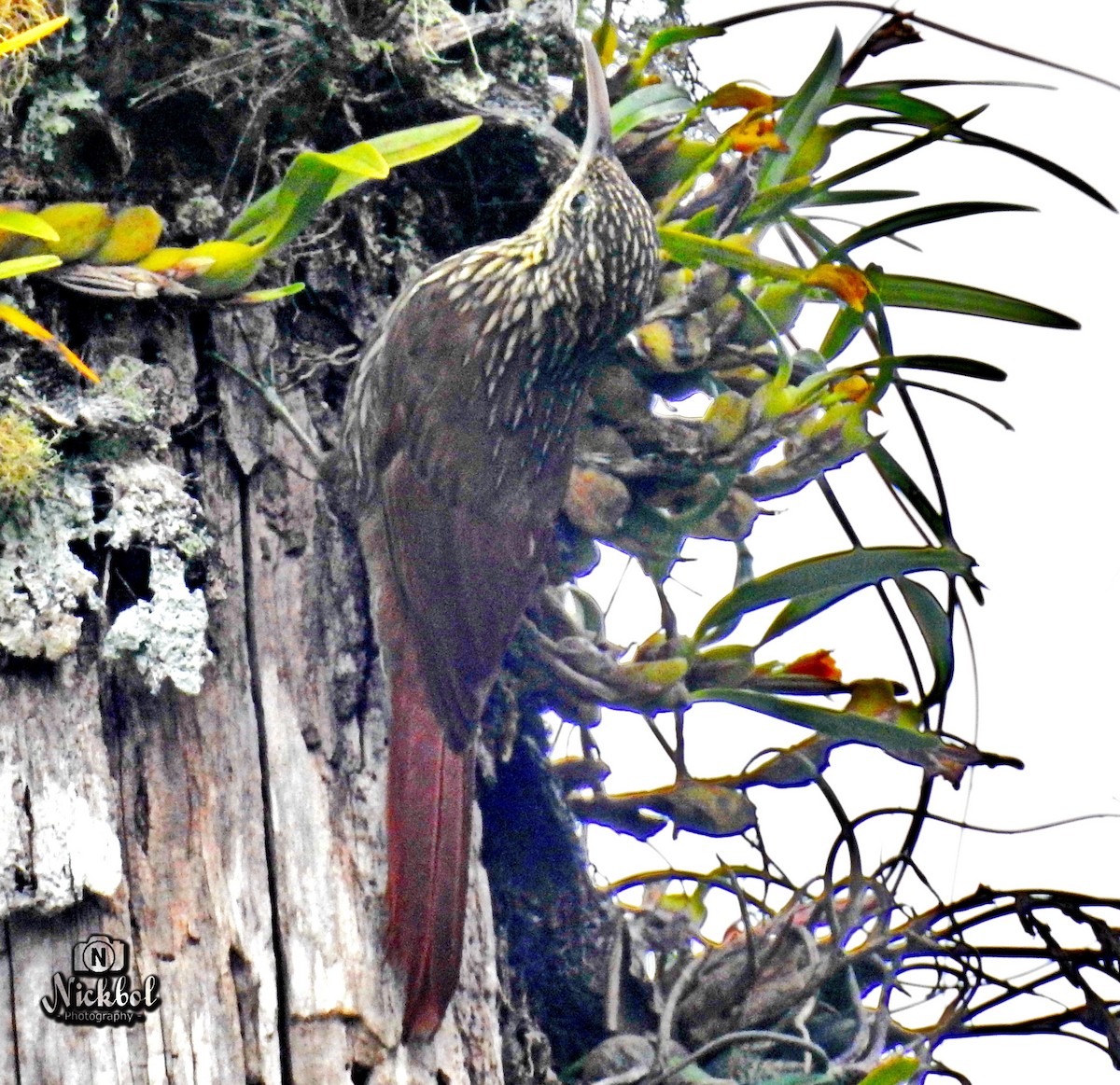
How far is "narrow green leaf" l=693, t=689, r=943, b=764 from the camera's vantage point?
183 centimetres

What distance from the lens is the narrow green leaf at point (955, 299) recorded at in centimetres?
175

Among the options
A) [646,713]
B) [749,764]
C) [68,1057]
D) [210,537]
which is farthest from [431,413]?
[68,1057]

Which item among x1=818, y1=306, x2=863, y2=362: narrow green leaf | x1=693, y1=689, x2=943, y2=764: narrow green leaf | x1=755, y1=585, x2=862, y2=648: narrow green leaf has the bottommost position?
x1=693, y1=689, x2=943, y2=764: narrow green leaf

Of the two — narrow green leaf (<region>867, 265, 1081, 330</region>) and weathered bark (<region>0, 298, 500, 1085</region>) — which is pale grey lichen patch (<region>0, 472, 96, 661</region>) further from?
narrow green leaf (<region>867, 265, 1081, 330</region>)

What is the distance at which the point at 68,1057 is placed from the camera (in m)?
1.30

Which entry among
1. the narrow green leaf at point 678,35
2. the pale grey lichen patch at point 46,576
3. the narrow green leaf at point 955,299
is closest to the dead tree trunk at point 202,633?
the pale grey lichen patch at point 46,576

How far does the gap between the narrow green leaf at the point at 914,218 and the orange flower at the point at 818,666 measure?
554 millimetres

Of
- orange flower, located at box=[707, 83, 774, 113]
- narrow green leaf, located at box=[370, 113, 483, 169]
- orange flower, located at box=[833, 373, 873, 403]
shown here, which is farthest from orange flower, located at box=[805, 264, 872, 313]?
narrow green leaf, located at box=[370, 113, 483, 169]

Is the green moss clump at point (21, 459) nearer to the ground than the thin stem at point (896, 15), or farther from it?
nearer to the ground

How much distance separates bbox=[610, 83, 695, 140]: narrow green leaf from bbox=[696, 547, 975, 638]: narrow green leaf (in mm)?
694

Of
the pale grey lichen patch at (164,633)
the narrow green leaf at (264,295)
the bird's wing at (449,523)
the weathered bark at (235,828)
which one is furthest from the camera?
the bird's wing at (449,523)

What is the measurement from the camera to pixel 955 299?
182 cm

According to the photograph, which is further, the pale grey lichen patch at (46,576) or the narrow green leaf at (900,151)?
the narrow green leaf at (900,151)

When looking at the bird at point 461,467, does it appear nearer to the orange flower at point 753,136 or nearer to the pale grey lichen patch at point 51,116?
the orange flower at point 753,136
